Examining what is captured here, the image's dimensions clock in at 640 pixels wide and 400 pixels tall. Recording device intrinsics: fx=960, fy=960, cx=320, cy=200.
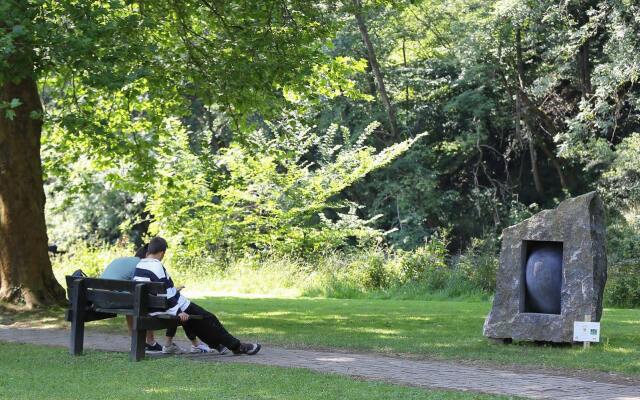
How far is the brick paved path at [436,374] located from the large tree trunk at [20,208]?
4.15 metres

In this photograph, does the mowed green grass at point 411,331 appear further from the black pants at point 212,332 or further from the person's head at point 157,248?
the person's head at point 157,248

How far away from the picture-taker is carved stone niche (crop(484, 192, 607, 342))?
11938 millimetres

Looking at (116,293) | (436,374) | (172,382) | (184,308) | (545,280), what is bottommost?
(172,382)

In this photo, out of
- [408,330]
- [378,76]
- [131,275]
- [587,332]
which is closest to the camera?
[587,332]

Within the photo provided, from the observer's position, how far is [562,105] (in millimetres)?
38062

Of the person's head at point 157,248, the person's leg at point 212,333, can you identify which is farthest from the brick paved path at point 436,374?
the person's head at point 157,248

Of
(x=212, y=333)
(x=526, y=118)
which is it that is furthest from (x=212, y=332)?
(x=526, y=118)

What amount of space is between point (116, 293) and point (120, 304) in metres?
0.14

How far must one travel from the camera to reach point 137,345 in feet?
35.5

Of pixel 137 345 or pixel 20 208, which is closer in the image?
pixel 137 345

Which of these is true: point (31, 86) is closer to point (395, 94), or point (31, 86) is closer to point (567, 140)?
point (567, 140)

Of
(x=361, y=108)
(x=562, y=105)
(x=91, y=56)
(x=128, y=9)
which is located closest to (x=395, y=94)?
(x=361, y=108)

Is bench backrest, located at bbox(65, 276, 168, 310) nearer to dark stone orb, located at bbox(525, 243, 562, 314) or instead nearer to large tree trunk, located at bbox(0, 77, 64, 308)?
dark stone orb, located at bbox(525, 243, 562, 314)

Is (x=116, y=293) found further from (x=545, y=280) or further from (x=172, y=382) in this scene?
(x=545, y=280)
